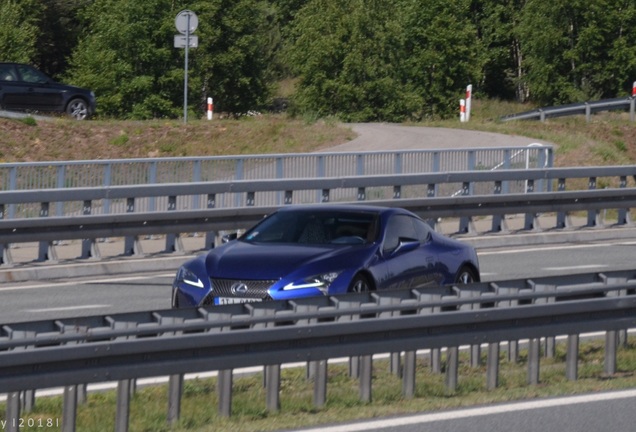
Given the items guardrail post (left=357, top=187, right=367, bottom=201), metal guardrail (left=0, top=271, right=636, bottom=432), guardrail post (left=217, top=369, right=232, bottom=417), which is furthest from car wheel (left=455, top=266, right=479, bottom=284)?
guardrail post (left=357, top=187, right=367, bottom=201)

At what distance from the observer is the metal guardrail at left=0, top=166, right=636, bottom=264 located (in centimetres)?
1814

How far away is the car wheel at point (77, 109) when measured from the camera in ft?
123

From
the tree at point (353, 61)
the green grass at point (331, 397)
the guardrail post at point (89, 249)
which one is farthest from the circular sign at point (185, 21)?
the tree at point (353, 61)

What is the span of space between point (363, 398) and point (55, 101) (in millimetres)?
28837

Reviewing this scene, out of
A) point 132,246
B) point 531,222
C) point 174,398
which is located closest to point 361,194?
point 531,222

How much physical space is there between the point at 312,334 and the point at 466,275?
591 cm

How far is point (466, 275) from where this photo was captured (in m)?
14.8

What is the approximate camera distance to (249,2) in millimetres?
68125

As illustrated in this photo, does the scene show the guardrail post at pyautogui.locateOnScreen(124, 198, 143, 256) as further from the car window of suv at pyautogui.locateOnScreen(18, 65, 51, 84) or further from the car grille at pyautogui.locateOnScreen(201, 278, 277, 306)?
the car window of suv at pyautogui.locateOnScreen(18, 65, 51, 84)

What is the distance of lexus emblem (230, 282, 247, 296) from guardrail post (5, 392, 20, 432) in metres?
4.53

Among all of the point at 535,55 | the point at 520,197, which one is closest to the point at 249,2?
the point at 535,55

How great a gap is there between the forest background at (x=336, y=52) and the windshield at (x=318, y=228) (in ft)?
124

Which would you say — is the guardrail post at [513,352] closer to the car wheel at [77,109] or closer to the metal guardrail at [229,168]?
the metal guardrail at [229,168]

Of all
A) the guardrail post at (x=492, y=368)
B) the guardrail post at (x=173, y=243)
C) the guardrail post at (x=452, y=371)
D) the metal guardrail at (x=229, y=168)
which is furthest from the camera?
the metal guardrail at (x=229, y=168)
